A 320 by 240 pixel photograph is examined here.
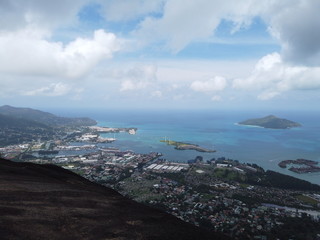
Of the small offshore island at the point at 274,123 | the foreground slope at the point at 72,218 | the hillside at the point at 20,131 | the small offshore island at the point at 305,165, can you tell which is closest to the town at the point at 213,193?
the small offshore island at the point at 305,165

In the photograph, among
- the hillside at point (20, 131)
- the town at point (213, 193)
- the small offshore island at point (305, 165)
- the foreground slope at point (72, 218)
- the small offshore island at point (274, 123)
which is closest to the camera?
the foreground slope at point (72, 218)

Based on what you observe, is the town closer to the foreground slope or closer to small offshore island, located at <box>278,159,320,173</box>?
small offshore island, located at <box>278,159,320,173</box>

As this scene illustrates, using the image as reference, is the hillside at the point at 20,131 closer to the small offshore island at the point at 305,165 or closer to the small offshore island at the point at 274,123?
the small offshore island at the point at 305,165

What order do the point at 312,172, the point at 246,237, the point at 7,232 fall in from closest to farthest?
the point at 7,232, the point at 246,237, the point at 312,172

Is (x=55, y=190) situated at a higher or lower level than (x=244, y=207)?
higher

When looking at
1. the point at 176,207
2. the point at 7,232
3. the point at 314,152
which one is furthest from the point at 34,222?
the point at 314,152

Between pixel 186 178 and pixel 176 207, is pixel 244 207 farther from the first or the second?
pixel 186 178

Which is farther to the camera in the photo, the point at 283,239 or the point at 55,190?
the point at 283,239

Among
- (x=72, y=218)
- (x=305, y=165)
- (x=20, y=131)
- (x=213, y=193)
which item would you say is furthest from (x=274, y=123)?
(x=72, y=218)
